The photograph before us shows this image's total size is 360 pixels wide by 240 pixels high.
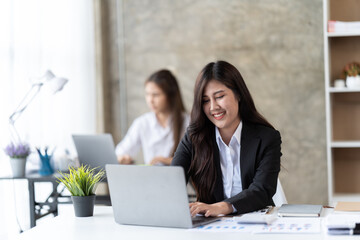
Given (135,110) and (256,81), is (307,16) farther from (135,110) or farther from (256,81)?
(135,110)

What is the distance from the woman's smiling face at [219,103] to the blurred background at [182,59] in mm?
1966

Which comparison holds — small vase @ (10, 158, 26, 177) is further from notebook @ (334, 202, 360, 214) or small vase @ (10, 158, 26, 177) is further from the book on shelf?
the book on shelf

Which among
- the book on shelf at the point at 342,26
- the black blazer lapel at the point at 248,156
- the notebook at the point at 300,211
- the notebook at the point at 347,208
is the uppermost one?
the book on shelf at the point at 342,26

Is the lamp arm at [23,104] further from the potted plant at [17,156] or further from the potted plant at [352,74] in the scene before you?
the potted plant at [352,74]

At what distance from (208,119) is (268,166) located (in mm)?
398

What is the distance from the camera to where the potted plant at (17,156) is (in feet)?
11.8

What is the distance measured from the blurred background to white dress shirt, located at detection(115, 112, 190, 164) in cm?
48

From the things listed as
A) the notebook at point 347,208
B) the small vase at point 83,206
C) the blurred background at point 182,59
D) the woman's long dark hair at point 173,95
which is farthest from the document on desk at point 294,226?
the blurred background at point 182,59

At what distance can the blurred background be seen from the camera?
4543 millimetres

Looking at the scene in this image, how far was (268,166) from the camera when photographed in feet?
8.21

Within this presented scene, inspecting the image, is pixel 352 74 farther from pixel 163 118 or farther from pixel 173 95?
pixel 163 118

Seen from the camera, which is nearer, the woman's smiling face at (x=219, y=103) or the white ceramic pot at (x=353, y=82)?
the woman's smiling face at (x=219, y=103)

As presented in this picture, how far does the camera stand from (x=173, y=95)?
4.28 m

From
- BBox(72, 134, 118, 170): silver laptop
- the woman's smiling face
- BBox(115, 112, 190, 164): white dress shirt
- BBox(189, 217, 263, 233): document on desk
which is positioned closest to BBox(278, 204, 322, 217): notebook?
BBox(189, 217, 263, 233): document on desk
